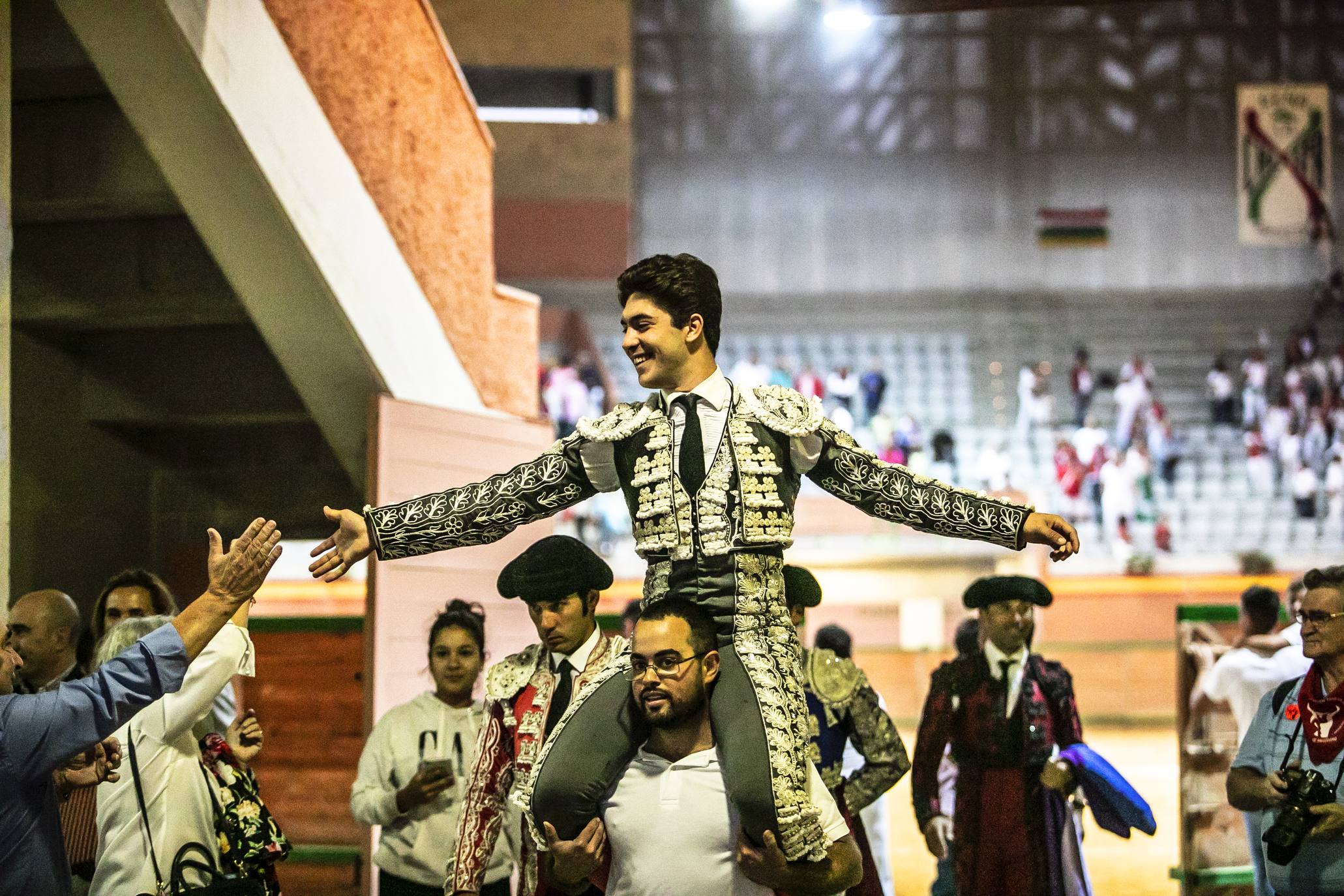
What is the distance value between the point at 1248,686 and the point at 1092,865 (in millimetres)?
2249

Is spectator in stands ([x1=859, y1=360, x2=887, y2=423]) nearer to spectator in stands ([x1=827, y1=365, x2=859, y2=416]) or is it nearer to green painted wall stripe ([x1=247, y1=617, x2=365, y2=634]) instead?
spectator in stands ([x1=827, y1=365, x2=859, y2=416])

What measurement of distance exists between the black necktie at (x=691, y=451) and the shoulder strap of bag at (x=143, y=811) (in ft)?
4.90

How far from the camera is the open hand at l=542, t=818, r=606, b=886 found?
304cm

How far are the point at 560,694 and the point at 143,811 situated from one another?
1023 mm

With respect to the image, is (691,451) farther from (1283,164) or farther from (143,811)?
(1283,164)

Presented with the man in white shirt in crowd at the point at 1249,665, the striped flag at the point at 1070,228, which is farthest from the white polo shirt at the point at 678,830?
the striped flag at the point at 1070,228

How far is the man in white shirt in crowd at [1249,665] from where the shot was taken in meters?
5.80

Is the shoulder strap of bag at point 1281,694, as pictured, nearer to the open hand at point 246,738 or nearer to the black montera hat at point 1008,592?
the black montera hat at point 1008,592

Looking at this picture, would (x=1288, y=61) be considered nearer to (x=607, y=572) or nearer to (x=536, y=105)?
(x=536, y=105)

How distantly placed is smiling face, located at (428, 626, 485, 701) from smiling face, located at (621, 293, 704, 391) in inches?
62.4

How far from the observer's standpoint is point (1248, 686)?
232 inches

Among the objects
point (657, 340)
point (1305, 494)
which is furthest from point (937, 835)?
point (1305, 494)

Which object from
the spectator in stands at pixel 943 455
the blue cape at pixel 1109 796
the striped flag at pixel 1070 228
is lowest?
the blue cape at pixel 1109 796

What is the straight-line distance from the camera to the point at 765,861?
2.96 m
